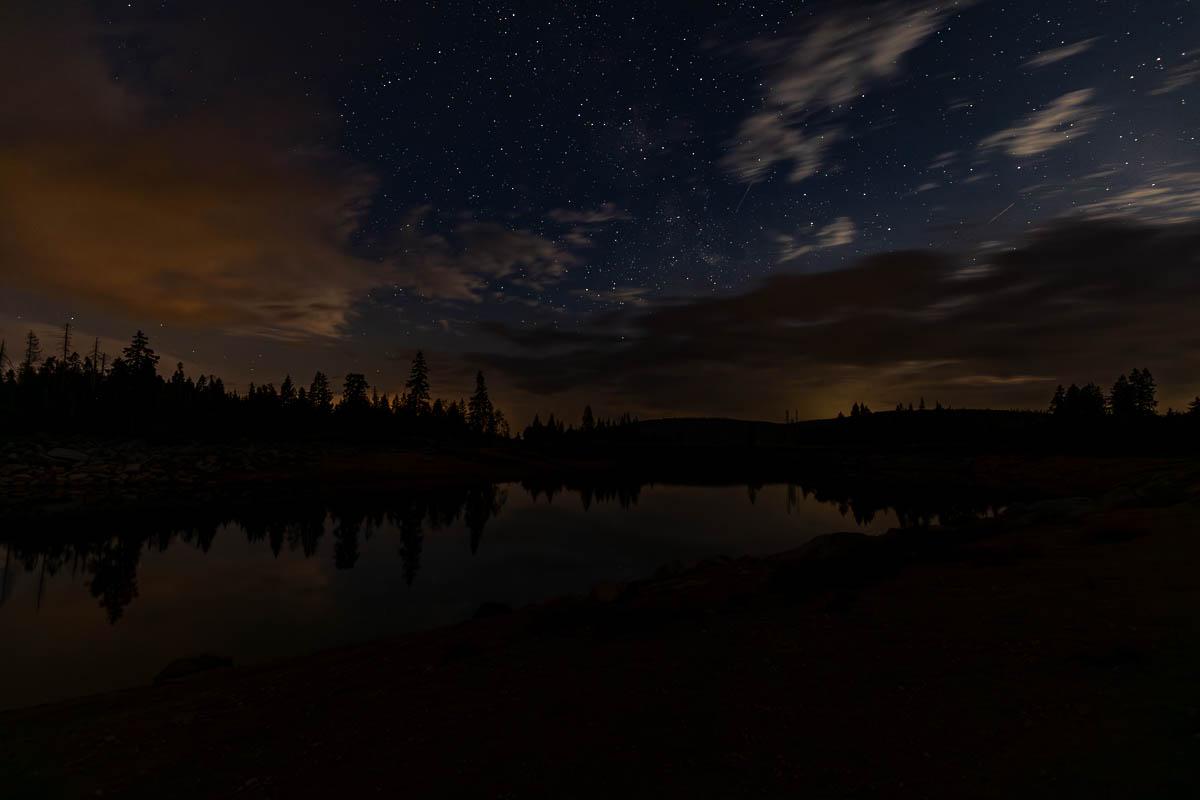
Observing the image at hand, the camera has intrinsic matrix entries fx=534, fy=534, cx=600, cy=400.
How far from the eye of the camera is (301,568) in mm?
26047

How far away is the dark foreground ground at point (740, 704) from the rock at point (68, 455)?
192 feet

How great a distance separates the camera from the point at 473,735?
8.02 m

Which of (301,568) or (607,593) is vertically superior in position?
(607,593)

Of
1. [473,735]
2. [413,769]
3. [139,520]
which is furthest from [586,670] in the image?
[139,520]

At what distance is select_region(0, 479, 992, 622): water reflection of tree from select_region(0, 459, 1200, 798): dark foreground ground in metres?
13.1

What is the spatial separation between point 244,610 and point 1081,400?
150m

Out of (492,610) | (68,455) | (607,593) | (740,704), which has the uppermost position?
(68,455)

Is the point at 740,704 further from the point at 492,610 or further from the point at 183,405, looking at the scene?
the point at 183,405

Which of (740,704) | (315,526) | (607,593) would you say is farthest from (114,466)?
(740,704)

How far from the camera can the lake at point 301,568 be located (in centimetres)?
1664

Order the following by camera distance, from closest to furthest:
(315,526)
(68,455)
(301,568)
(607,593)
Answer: (607,593), (301,568), (315,526), (68,455)

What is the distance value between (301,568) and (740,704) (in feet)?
81.1

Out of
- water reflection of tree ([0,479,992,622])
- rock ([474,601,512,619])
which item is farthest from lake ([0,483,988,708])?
rock ([474,601,512,619])

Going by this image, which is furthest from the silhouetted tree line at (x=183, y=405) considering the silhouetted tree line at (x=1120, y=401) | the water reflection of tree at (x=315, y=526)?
the silhouetted tree line at (x=1120, y=401)
